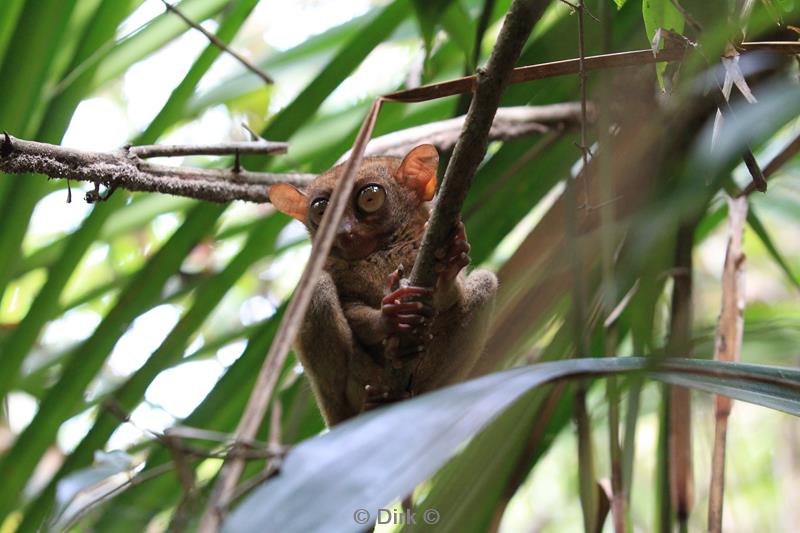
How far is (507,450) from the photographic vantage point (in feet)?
6.89

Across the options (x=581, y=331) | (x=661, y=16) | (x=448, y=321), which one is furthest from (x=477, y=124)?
(x=448, y=321)

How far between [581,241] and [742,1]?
0.72 meters

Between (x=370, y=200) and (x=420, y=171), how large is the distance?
216 mm

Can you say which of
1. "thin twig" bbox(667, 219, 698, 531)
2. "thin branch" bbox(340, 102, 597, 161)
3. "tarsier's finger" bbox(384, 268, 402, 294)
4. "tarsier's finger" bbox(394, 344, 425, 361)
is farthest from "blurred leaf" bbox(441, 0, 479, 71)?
"tarsier's finger" bbox(394, 344, 425, 361)

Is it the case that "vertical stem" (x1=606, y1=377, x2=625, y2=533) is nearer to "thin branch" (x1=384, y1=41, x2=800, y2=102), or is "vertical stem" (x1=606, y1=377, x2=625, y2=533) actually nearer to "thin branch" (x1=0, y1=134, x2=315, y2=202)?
"thin branch" (x1=384, y1=41, x2=800, y2=102)

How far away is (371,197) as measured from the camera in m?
2.91

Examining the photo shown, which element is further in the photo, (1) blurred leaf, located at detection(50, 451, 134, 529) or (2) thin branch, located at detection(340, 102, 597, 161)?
(2) thin branch, located at detection(340, 102, 597, 161)

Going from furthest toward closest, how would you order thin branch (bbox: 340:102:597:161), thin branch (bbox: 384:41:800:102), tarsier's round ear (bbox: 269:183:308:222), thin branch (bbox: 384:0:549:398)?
thin branch (bbox: 340:102:597:161), tarsier's round ear (bbox: 269:183:308:222), thin branch (bbox: 384:41:800:102), thin branch (bbox: 384:0:549:398)

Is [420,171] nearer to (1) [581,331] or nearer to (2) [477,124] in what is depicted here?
(1) [581,331]

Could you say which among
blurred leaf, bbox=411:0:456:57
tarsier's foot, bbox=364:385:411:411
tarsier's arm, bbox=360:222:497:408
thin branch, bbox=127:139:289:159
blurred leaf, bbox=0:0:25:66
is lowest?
tarsier's foot, bbox=364:385:411:411

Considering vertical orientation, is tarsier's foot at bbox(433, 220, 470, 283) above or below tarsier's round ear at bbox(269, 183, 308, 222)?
below

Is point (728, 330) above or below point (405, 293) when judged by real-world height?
above

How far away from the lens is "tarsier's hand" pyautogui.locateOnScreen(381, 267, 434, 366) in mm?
2236

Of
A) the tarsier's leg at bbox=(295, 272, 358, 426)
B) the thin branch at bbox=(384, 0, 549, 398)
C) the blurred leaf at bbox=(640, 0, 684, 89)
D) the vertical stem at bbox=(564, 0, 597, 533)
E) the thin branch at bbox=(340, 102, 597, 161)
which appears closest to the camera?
the thin branch at bbox=(384, 0, 549, 398)
